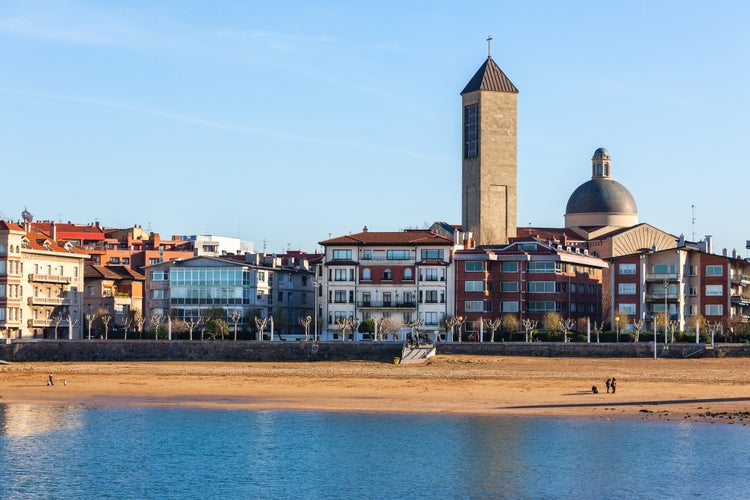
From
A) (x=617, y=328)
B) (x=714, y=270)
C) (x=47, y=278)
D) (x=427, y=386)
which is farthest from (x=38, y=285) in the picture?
(x=714, y=270)

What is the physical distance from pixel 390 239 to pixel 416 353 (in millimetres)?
24561

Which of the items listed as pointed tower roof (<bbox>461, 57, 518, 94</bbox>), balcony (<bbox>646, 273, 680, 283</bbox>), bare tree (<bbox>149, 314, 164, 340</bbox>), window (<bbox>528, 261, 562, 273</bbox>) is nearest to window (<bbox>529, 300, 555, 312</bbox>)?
window (<bbox>528, 261, 562, 273</bbox>)

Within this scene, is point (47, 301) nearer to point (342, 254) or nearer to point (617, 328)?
point (342, 254)

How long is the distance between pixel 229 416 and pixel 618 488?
2803cm

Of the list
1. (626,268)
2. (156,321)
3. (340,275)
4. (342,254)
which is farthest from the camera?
(342,254)

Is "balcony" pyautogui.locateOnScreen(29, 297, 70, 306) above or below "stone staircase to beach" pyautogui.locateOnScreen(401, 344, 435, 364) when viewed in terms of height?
above

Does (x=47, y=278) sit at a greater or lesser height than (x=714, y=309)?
greater

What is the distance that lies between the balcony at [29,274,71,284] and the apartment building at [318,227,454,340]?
25875mm

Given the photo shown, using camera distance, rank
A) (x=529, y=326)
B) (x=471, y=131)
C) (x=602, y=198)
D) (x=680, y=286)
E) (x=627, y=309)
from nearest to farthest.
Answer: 1. (x=529, y=326)
2. (x=680, y=286)
3. (x=627, y=309)
4. (x=471, y=131)
5. (x=602, y=198)

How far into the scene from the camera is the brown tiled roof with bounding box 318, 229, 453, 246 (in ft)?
393

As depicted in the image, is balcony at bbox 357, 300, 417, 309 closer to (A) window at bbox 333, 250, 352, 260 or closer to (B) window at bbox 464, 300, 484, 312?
(A) window at bbox 333, 250, 352, 260

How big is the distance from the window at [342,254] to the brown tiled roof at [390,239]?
3.34ft

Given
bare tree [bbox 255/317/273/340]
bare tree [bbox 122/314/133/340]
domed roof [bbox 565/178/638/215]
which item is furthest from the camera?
domed roof [bbox 565/178/638/215]

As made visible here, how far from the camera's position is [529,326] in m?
110
